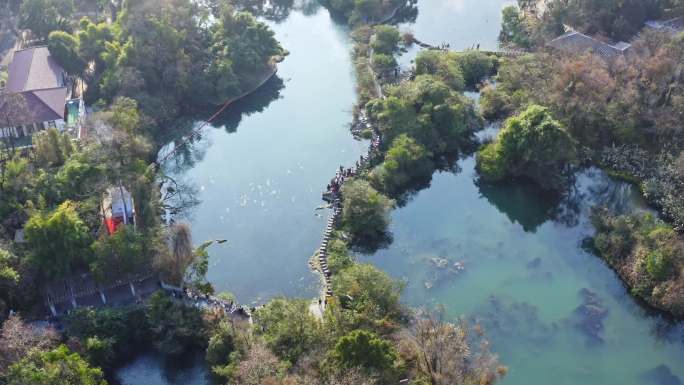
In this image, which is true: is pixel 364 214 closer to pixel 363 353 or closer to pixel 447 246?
pixel 447 246

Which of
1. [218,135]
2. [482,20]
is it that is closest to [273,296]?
[218,135]

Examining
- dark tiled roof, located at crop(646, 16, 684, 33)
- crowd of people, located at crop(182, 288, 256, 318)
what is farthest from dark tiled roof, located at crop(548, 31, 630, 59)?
crowd of people, located at crop(182, 288, 256, 318)

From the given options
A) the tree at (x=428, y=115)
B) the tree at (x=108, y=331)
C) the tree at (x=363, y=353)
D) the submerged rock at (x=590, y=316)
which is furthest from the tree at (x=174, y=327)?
the tree at (x=428, y=115)

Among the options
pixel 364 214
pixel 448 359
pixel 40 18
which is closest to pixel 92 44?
pixel 40 18

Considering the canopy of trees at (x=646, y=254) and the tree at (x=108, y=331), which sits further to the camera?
the canopy of trees at (x=646, y=254)

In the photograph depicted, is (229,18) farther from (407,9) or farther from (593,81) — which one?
(593,81)

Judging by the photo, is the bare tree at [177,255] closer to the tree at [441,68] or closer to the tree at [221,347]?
the tree at [221,347]
